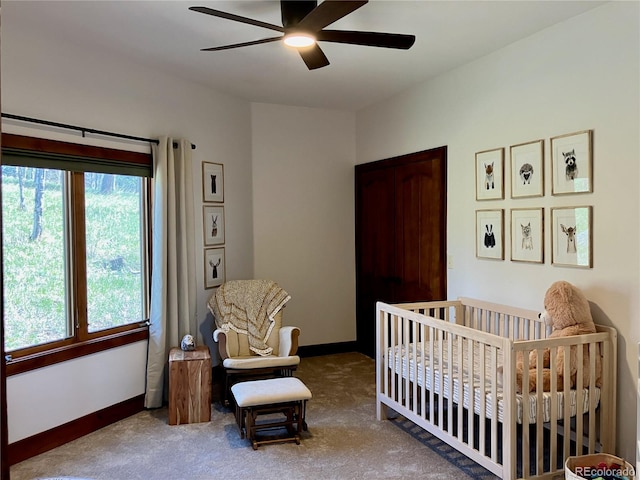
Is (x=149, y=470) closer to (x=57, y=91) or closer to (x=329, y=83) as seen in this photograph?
(x=57, y=91)

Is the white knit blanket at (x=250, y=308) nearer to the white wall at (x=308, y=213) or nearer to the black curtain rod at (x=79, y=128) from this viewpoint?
the white wall at (x=308, y=213)

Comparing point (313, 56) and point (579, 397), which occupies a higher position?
point (313, 56)

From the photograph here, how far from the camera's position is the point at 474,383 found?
8.94 ft

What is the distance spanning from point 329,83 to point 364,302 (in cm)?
229

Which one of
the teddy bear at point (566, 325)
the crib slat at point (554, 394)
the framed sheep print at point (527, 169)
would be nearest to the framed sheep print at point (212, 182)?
the framed sheep print at point (527, 169)

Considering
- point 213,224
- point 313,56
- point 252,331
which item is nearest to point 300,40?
point 313,56

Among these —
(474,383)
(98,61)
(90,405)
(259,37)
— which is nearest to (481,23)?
(259,37)

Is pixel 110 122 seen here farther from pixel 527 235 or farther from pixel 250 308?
pixel 527 235

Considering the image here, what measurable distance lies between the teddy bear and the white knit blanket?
2.09 m

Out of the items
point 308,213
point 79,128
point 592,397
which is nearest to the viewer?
point 592,397

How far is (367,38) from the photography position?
2.56 meters

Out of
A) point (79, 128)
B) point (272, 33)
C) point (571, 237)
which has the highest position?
point (272, 33)

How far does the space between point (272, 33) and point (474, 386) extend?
244cm

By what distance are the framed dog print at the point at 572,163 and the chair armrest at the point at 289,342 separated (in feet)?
6.88
